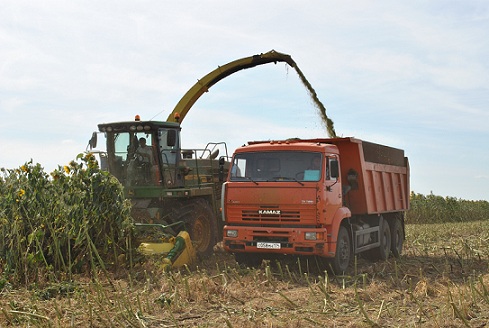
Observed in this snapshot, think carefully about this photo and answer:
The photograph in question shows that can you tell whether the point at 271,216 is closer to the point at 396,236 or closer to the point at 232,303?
the point at 232,303

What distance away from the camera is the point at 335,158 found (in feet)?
37.3

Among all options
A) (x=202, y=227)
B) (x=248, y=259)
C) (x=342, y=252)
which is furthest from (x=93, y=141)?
(x=342, y=252)

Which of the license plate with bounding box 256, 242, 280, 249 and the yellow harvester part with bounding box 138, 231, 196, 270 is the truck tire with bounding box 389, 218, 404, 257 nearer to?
the license plate with bounding box 256, 242, 280, 249

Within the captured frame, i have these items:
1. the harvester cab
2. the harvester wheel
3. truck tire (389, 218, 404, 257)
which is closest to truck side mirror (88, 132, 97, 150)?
the harvester cab

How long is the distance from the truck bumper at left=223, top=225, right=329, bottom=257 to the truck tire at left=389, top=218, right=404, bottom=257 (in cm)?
494

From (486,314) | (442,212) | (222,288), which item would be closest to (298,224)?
(222,288)

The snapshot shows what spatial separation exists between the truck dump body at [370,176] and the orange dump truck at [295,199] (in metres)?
0.02

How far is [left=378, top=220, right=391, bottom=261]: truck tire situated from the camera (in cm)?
1395

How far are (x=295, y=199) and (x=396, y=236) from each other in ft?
18.1

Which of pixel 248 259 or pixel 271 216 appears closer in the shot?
pixel 271 216

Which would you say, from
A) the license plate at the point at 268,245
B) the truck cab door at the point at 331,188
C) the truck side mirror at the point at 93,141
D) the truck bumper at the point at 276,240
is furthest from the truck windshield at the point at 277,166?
the truck side mirror at the point at 93,141

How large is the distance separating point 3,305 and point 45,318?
126 cm

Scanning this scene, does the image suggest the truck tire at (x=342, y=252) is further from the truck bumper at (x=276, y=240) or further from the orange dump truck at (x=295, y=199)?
the truck bumper at (x=276, y=240)

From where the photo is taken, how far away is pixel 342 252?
11289 millimetres
